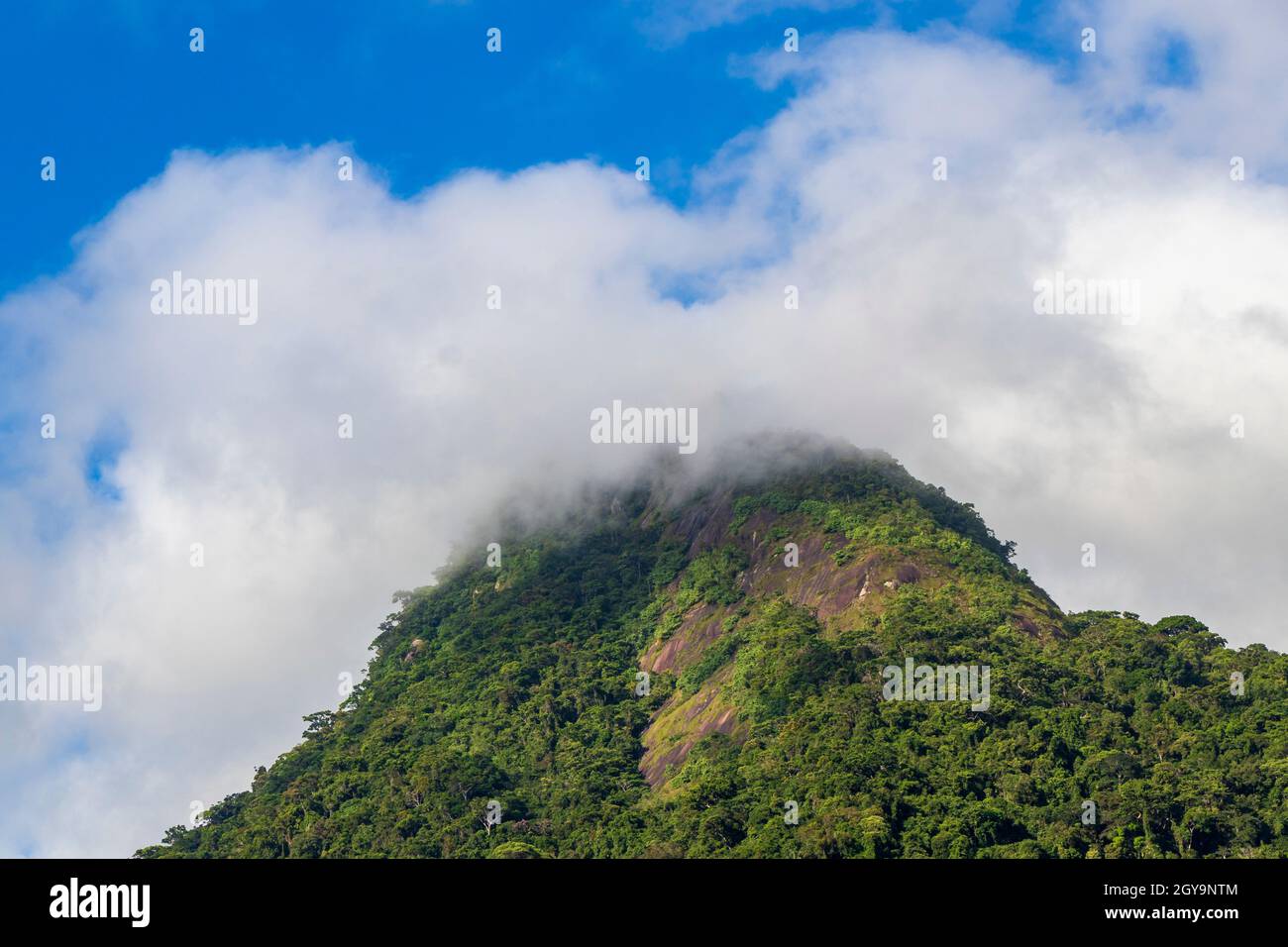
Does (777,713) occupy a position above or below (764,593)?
below

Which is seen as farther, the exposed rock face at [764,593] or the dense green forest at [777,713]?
the exposed rock face at [764,593]

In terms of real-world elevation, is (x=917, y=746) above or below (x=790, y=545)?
below

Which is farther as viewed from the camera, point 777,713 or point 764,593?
point 764,593

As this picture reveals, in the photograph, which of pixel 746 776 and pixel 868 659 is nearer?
pixel 746 776

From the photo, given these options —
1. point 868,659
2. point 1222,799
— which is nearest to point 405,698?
point 868,659

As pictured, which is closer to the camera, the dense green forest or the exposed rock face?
the dense green forest

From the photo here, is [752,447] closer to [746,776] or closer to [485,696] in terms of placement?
[485,696]
